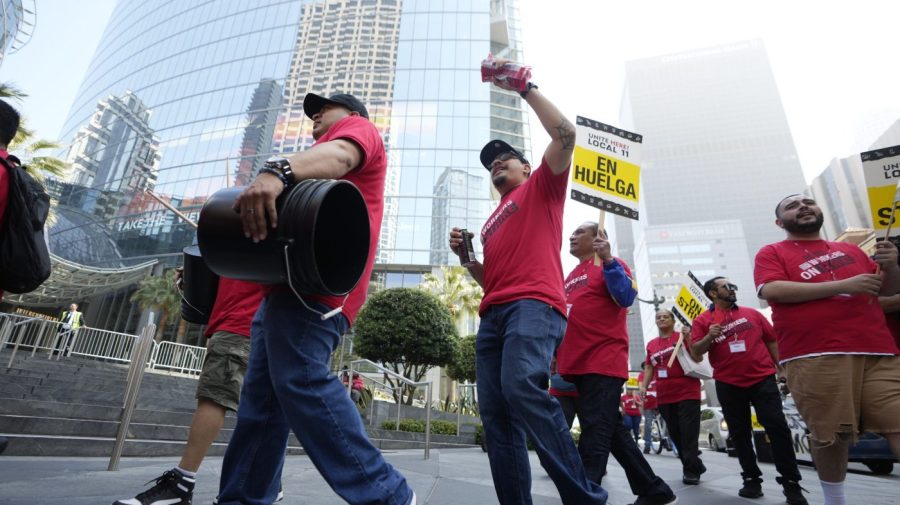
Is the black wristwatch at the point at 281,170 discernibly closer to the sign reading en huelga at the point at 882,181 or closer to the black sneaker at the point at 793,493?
the sign reading en huelga at the point at 882,181

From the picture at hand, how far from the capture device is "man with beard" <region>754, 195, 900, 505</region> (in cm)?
237

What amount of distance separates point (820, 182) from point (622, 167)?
11250 cm

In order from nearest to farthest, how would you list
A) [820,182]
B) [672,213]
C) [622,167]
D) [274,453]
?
[274,453] < [622,167] < [820,182] < [672,213]

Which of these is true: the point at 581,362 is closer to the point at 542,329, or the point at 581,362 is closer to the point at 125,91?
the point at 542,329

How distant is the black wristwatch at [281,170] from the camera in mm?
1381

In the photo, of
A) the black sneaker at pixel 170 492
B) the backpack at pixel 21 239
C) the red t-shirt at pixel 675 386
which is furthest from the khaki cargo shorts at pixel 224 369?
the red t-shirt at pixel 675 386

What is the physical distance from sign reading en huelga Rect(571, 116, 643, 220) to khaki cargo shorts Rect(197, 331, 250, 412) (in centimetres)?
263

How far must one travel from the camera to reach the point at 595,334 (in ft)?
9.94

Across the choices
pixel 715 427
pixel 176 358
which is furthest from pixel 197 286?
pixel 176 358

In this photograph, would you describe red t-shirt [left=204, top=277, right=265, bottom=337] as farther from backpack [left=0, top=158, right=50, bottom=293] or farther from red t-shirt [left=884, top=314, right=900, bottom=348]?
red t-shirt [left=884, top=314, right=900, bottom=348]

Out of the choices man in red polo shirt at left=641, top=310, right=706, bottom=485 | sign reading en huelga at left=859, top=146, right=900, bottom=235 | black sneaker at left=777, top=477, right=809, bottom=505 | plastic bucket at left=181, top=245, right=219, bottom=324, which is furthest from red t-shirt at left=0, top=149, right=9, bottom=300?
man in red polo shirt at left=641, top=310, right=706, bottom=485

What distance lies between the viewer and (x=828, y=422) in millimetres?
2408

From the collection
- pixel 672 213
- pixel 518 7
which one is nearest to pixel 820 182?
pixel 672 213

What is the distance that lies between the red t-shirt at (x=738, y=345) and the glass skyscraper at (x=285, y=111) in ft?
95.9
